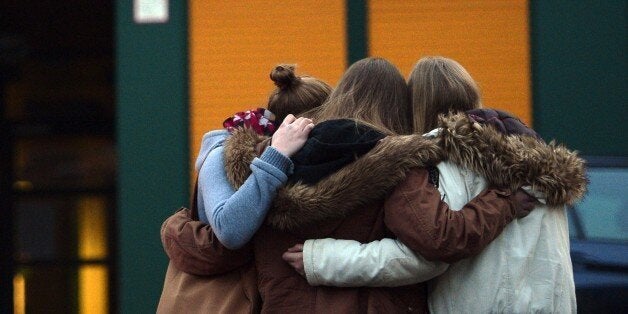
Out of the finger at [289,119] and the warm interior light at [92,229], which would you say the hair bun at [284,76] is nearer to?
the finger at [289,119]

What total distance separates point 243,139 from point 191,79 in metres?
3.99

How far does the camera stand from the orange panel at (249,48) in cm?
702

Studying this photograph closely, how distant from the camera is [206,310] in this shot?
121 inches

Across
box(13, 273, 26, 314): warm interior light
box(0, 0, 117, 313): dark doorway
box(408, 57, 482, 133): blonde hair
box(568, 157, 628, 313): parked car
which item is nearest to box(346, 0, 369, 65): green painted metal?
box(568, 157, 628, 313): parked car

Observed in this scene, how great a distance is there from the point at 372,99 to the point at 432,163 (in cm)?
29

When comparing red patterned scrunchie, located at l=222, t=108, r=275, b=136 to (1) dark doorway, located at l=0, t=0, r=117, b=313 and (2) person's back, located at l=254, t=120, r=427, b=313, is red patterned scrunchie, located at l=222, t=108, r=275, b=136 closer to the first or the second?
(2) person's back, located at l=254, t=120, r=427, b=313

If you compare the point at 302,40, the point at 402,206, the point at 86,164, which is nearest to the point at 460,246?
the point at 402,206

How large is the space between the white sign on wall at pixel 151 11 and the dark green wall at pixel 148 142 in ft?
0.13

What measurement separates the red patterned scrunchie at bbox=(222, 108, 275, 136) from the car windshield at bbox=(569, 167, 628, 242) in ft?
7.78

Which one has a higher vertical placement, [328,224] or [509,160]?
[509,160]

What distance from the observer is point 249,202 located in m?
2.91

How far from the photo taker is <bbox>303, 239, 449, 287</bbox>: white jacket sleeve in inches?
113

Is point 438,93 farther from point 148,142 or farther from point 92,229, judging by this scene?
point 92,229

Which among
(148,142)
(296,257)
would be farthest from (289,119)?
(148,142)
